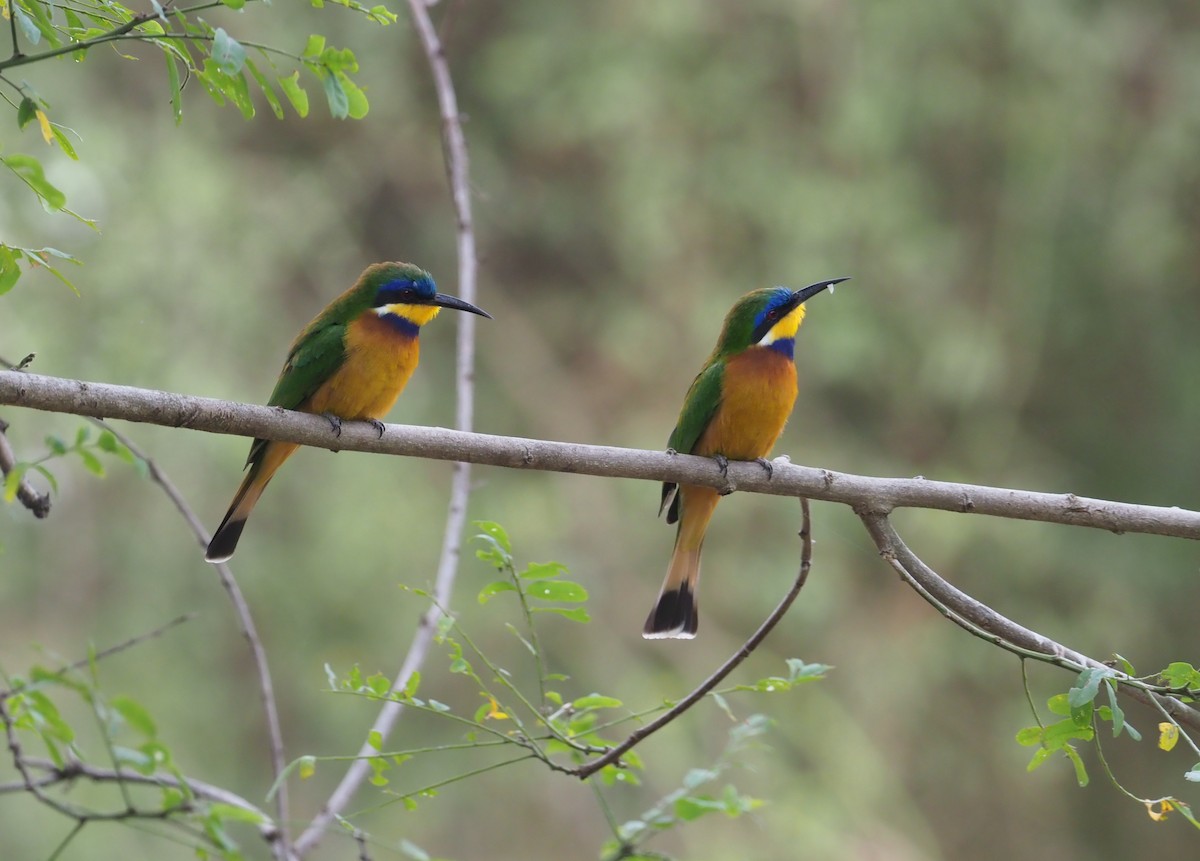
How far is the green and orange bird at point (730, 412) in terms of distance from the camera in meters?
3.31

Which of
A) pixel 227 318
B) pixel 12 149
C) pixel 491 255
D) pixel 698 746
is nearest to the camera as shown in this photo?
pixel 12 149

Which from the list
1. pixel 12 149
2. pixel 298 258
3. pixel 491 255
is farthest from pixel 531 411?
pixel 12 149

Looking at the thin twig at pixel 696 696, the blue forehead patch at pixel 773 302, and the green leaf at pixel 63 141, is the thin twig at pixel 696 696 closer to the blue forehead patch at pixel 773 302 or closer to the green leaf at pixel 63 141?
the green leaf at pixel 63 141

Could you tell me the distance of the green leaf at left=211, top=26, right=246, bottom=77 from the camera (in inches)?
63.9

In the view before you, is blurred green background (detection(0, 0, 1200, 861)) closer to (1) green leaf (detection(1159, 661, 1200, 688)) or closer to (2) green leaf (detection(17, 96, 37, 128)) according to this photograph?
(2) green leaf (detection(17, 96, 37, 128))

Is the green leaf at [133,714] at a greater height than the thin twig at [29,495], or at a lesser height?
lesser

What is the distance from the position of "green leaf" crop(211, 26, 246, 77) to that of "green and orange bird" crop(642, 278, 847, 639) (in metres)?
1.86

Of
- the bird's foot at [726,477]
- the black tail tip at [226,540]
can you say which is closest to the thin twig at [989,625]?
the bird's foot at [726,477]

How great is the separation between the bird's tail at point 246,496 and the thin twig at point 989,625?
5.10ft

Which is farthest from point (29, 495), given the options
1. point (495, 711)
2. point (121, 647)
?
point (495, 711)

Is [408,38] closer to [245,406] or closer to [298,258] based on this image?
[298,258]

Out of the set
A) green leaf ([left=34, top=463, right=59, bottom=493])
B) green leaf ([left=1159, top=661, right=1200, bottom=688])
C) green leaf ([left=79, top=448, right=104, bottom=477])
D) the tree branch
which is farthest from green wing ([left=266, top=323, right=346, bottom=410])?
green leaf ([left=1159, top=661, right=1200, bottom=688])

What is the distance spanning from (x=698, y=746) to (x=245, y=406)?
16.7 ft

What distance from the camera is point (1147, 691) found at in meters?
1.88
